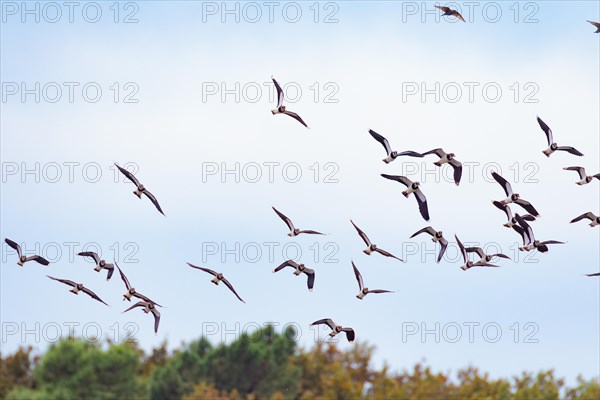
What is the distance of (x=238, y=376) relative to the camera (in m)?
87.4

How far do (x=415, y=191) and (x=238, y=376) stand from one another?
152 feet

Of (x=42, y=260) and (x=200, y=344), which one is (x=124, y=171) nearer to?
(x=42, y=260)

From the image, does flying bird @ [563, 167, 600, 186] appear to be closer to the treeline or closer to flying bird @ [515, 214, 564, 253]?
flying bird @ [515, 214, 564, 253]

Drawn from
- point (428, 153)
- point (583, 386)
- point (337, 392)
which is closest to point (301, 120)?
point (428, 153)

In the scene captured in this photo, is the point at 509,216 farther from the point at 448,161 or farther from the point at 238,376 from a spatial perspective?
the point at 238,376

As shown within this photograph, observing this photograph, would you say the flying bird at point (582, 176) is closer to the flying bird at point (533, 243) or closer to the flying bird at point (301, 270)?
the flying bird at point (533, 243)

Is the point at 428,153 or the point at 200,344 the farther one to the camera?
the point at 200,344

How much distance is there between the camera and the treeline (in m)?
79.0

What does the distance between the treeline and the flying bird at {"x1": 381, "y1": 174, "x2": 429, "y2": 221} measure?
34.6 meters

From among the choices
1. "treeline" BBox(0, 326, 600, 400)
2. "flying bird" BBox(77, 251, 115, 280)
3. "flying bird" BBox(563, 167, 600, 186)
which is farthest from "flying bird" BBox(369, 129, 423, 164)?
"treeline" BBox(0, 326, 600, 400)

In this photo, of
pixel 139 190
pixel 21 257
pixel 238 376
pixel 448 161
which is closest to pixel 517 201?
pixel 448 161

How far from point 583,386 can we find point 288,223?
42.4 m

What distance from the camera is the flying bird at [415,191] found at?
42.9 m

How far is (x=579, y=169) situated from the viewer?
1850 inches
